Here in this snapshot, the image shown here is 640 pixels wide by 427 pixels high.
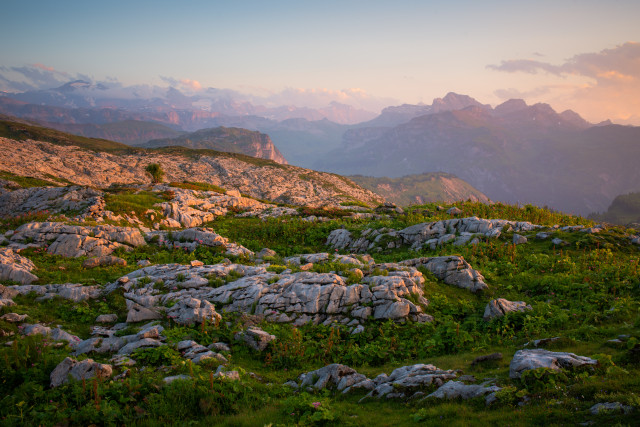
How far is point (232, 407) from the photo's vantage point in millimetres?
9227

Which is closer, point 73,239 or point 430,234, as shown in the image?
point 73,239

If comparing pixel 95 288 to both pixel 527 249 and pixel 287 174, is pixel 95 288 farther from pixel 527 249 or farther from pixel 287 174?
pixel 287 174

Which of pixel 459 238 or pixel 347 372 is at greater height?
pixel 459 238

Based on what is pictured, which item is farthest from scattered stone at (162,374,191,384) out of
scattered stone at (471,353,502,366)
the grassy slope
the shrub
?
the shrub

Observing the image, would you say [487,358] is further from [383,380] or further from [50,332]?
[50,332]

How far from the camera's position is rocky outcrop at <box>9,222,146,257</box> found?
22.2m

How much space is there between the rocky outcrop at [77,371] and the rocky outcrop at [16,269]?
1058 centimetres

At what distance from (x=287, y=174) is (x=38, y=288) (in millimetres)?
124625

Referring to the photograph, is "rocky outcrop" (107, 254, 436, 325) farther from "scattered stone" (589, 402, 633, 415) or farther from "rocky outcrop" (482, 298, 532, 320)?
"scattered stone" (589, 402, 633, 415)

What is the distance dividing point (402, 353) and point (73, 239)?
23776mm

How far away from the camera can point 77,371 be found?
386 inches

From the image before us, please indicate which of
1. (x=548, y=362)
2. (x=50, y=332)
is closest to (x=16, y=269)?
(x=50, y=332)

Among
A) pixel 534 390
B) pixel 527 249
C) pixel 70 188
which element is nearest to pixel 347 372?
pixel 534 390

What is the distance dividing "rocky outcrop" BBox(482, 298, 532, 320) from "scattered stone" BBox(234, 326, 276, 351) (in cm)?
1024
